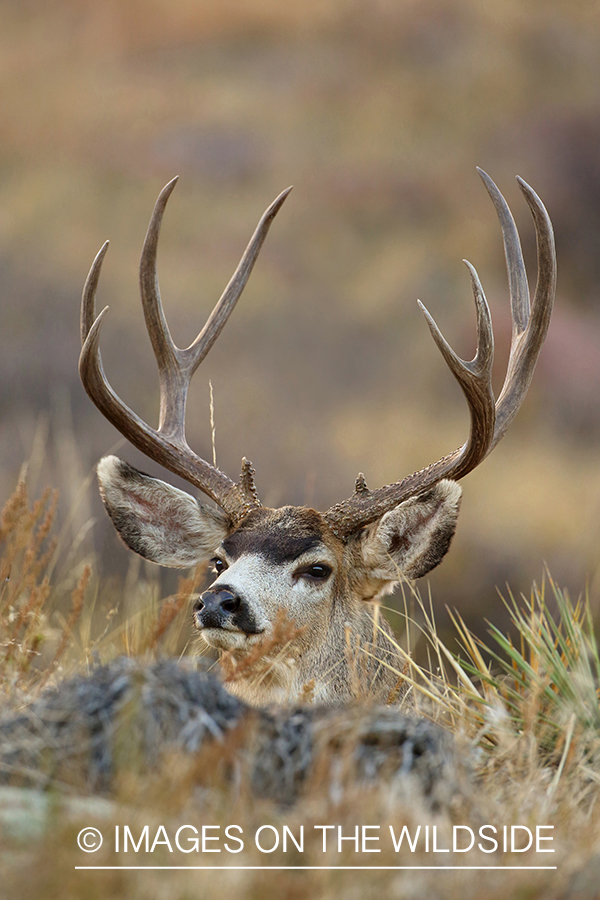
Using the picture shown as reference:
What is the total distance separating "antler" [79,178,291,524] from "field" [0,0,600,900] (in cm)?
38

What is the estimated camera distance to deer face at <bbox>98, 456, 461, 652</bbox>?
175 inches

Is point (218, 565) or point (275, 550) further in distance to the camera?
point (218, 565)

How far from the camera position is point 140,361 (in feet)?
59.0

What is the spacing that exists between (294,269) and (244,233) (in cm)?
136

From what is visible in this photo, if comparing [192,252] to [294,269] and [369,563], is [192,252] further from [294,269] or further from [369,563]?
[369,563]

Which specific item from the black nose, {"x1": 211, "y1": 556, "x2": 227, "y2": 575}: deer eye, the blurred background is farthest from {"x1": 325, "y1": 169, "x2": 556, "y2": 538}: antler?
the blurred background

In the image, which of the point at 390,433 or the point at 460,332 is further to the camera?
the point at 460,332

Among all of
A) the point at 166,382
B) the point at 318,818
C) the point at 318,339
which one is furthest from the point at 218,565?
the point at 318,339

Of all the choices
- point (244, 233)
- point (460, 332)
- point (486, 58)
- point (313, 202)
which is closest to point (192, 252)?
point (244, 233)

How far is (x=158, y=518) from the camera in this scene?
550cm

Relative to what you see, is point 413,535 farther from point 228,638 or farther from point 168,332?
point 168,332

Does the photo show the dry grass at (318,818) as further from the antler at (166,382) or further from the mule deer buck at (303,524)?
the antler at (166,382)

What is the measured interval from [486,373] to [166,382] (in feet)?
6.04

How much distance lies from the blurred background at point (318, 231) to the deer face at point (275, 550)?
7045 mm
